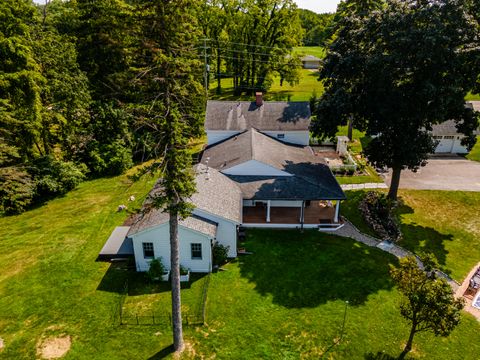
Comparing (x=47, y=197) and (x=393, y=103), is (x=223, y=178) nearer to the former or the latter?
(x=393, y=103)

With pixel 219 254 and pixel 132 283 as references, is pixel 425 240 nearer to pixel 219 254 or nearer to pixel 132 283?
pixel 219 254

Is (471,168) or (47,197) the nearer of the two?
(47,197)

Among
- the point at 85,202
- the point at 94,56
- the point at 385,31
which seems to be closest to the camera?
the point at 385,31

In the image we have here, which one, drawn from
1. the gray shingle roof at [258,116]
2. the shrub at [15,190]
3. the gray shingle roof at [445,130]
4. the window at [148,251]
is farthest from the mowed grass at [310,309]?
the gray shingle roof at [445,130]

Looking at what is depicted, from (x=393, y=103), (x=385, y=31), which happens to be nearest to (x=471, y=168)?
(x=393, y=103)

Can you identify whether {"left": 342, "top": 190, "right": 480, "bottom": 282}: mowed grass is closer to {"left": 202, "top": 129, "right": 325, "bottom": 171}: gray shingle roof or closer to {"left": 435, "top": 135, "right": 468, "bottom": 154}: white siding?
{"left": 202, "top": 129, "right": 325, "bottom": 171}: gray shingle roof

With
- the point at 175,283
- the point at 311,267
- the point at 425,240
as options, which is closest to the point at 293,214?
the point at 311,267

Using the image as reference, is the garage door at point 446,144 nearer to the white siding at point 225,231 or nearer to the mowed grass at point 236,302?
the mowed grass at point 236,302
